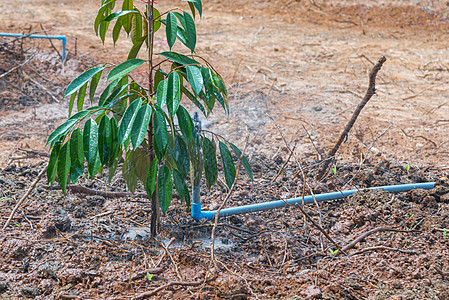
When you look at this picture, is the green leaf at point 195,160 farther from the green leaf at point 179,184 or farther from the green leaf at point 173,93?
the green leaf at point 173,93

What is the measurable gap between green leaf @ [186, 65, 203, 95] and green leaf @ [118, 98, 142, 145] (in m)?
0.27

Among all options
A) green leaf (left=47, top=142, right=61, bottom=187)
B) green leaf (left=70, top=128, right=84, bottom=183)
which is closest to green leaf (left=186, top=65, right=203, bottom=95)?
green leaf (left=70, top=128, right=84, bottom=183)

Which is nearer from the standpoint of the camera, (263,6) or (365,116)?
(365,116)

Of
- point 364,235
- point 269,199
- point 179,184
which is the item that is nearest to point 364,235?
point 364,235

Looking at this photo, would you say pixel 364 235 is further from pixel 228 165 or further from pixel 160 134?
pixel 160 134

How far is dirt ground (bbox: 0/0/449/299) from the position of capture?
2535mm

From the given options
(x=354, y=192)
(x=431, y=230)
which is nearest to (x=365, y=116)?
(x=354, y=192)

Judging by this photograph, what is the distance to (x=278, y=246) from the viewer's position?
2879mm

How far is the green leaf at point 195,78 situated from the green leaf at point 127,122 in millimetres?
275

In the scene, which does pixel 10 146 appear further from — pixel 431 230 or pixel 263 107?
pixel 431 230

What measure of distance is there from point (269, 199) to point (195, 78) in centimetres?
158

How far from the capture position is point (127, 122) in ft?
6.89

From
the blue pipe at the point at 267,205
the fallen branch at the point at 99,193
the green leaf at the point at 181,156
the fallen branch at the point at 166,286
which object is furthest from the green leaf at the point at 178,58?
the fallen branch at the point at 99,193

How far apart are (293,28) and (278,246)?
739 cm
